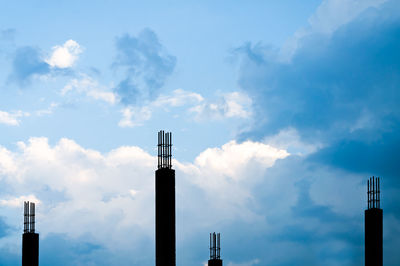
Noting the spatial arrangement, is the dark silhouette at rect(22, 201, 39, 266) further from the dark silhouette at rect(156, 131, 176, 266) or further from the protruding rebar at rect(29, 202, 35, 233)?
the dark silhouette at rect(156, 131, 176, 266)

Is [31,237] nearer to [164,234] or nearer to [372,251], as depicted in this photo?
[164,234]

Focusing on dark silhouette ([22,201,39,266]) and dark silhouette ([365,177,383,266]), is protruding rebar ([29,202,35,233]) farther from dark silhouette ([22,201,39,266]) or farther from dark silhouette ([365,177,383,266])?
dark silhouette ([365,177,383,266])

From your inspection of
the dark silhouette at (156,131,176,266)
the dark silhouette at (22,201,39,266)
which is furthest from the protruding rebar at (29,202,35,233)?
the dark silhouette at (156,131,176,266)

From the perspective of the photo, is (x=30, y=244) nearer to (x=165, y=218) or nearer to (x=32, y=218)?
(x=32, y=218)

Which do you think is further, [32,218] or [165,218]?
[32,218]

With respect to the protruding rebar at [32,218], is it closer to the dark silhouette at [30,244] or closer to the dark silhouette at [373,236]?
the dark silhouette at [30,244]

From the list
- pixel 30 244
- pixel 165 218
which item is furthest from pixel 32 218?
pixel 165 218

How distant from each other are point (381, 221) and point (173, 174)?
17594mm

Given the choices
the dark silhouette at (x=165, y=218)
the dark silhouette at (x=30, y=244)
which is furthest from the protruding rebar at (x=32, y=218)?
the dark silhouette at (x=165, y=218)

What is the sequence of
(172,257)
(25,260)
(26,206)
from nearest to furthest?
(172,257) < (25,260) < (26,206)

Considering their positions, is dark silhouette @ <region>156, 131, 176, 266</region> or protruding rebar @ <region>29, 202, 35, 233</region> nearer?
dark silhouette @ <region>156, 131, 176, 266</region>

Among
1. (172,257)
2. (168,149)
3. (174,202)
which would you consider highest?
(168,149)

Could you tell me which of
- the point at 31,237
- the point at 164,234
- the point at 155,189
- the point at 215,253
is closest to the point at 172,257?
the point at 164,234

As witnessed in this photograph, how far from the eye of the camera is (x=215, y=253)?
136 feet
